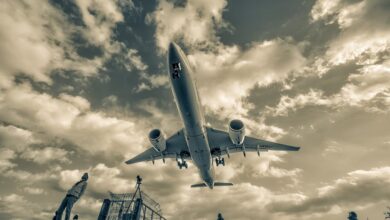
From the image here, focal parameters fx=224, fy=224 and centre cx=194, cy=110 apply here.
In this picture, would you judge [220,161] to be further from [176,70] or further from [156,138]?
[176,70]

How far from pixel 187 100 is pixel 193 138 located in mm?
4858

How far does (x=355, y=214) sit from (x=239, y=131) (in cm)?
1124

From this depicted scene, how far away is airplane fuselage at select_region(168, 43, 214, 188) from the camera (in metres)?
18.8

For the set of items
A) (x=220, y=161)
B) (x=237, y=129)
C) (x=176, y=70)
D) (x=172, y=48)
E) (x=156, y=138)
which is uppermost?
(x=172, y=48)

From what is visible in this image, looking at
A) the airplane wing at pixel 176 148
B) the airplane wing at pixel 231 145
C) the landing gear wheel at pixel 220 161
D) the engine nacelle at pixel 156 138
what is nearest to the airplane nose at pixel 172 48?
the engine nacelle at pixel 156 138

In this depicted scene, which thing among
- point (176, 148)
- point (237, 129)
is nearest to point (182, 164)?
point (176, 148)

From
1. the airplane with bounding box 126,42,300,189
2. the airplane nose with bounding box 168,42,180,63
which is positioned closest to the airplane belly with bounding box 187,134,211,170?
the airplane with bounding box 126,42,300,189

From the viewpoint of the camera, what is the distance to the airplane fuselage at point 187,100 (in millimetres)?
18828

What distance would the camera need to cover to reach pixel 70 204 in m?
17.7

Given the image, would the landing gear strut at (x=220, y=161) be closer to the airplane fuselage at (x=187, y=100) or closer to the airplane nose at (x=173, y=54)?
the airplane fuselage at (x=187, y=100)

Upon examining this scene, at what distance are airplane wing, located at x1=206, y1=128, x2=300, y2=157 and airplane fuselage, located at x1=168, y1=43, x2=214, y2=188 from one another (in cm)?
293

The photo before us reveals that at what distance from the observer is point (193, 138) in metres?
22.7

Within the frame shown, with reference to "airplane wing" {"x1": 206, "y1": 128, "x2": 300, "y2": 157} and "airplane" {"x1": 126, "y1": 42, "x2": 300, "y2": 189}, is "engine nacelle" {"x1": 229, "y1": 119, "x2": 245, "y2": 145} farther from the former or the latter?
"airplane wing" {"x1": 206, "y1": 128, "x2": 300, "y2": 157}

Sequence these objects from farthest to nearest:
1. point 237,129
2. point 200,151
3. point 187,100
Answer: point 200,151
point 237,129
point 187,100
